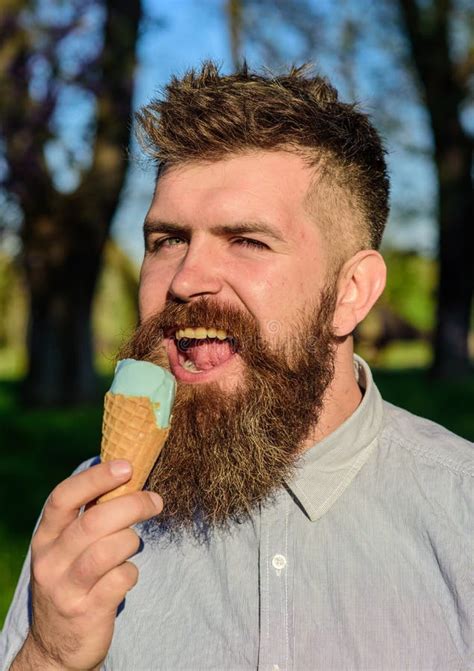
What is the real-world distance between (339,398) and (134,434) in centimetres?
93

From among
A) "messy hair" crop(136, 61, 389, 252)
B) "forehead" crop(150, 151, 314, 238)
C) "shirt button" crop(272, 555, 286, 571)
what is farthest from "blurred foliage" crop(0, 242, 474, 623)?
"shirt button" crop(272, 555, 286, 571)

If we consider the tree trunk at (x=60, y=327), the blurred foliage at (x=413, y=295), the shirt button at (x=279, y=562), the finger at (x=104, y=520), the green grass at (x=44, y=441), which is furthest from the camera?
the blurred foliage at (x=413, y=295)

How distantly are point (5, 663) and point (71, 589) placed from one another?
2.75ft

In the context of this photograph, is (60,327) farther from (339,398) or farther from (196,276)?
(196,276)

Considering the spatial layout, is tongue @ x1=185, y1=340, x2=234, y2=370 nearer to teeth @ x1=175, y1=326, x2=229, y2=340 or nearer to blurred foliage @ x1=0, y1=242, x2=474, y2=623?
teeth @ x1=175, y1=326, x2=229, y2=340

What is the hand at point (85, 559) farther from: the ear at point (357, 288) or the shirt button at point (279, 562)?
the ear at point (357, 288)

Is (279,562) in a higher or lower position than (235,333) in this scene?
lower

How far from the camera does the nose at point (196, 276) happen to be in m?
2.60

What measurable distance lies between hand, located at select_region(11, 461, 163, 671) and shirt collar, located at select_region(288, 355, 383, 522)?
2.19ft

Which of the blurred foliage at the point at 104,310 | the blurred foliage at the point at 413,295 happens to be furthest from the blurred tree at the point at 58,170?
the blurred foliage at the point at 413,295

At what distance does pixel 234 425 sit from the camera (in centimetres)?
268

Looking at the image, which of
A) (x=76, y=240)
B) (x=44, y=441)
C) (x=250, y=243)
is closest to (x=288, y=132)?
(x=250, y=243)

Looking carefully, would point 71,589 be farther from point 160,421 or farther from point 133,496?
point 160,421

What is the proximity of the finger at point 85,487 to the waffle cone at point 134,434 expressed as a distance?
5.2 inches
